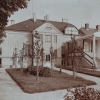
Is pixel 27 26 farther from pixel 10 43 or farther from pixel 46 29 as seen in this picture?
pixel 10 43

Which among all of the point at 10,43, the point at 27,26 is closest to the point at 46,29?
the point at 27,26

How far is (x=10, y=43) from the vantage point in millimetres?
30969

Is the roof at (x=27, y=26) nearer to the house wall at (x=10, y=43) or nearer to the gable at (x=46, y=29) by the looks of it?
the house wall at (x=10, y=43)

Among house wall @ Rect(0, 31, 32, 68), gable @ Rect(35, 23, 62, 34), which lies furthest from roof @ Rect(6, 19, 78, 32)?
gable @ Rect(35, 23, 62, 34)

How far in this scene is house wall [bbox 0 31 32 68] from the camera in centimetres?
3005

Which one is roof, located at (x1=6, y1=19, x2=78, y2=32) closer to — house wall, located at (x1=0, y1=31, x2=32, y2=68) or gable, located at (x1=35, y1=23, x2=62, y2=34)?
house wall, located at (x1=0, y1=31, x2=32, y2=68)

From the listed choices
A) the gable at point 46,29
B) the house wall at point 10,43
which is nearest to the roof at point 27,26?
the house wall at point 10,43

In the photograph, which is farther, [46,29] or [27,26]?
[27,26]

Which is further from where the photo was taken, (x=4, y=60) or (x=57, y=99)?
(x=4, y=60)

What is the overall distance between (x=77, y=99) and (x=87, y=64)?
70.7 feet

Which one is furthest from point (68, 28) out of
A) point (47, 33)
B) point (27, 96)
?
point (27, 96)

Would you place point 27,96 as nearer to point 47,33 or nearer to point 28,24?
point 47,33

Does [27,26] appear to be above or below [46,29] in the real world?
above

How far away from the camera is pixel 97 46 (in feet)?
97.0
